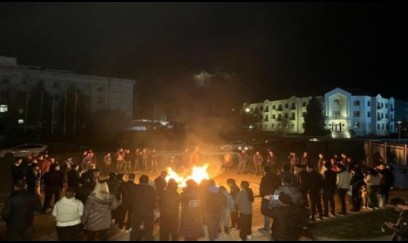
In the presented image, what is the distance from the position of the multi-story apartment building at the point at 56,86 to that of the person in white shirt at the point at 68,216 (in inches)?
2443

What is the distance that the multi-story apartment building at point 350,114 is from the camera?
77.5 m

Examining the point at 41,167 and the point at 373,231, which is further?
the point at 41,167

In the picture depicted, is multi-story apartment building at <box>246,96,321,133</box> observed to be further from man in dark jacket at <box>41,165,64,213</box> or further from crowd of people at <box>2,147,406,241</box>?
man in dark jacket at <box>41,165,64,213</box>

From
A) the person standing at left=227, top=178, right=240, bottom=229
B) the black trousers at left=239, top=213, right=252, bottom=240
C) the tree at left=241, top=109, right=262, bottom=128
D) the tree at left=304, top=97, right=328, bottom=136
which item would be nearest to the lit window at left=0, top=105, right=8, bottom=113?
the tree at left=241, top=109, right=262, bottom=128

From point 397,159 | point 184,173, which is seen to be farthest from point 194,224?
point 397,159

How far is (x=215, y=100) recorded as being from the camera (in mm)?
88125

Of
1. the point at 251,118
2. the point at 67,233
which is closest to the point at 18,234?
the point at 67,233

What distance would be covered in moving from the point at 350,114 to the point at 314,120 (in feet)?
30.9

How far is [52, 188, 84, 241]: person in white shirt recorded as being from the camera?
8.05 metres

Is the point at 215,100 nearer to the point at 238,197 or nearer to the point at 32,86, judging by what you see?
the point at 32,86

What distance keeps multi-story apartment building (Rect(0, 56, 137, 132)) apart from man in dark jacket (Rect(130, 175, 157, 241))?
62053 mm

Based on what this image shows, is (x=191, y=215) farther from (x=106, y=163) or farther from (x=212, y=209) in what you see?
(x=106, y=163)

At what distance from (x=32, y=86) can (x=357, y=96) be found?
65.6m

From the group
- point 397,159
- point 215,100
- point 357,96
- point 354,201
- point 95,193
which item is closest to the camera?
point 95,193
